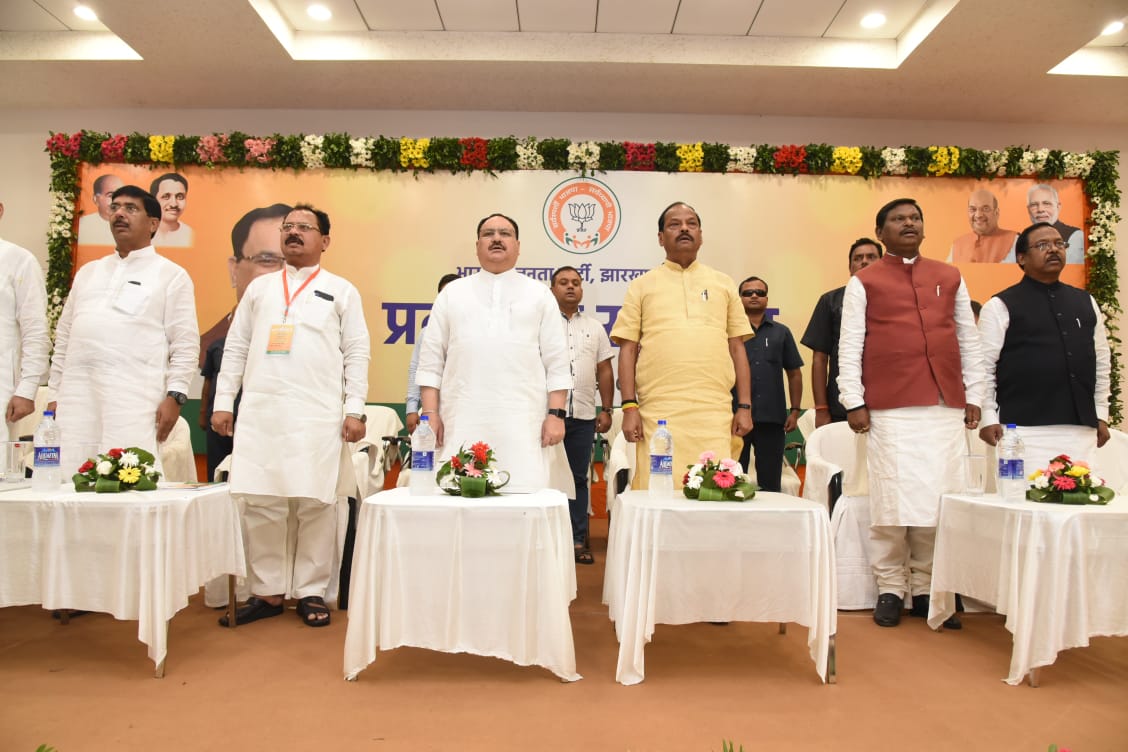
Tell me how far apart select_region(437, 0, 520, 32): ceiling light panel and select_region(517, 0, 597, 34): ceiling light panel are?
10 cm

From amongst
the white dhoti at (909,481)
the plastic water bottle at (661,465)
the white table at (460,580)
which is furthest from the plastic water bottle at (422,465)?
the white dhoti at (909,481)

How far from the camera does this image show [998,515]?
9.16 ft

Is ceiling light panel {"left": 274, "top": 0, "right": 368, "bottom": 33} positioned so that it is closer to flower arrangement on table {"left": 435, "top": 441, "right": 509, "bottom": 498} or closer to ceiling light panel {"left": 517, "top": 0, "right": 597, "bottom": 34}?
ceiling light panel {"left": 517, "top": 0, "right": 597, "bottom": 34}

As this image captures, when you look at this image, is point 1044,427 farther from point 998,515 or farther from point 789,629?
point 789,629

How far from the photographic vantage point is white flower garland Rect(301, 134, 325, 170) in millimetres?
6547

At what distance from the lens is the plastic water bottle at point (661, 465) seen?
2.92 meters

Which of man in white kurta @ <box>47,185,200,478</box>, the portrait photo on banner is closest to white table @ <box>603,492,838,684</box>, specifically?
man in white kurta @ <box>47,185,200,478</box>

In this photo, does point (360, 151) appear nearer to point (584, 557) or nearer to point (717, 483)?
point (584, 557)

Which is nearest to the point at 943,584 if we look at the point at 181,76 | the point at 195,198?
the point at 195,198

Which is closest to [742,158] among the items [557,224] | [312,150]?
[557,224]

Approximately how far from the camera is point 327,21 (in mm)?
6180

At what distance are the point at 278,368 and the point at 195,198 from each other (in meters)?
4.09

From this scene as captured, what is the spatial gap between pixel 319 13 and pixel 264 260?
6.91ft

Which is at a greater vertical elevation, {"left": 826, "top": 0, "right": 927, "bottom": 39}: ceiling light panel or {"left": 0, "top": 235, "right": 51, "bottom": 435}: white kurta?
{"left": 826, "top": 0, "right": 927, "bottom": 39}: ceiling light panel
